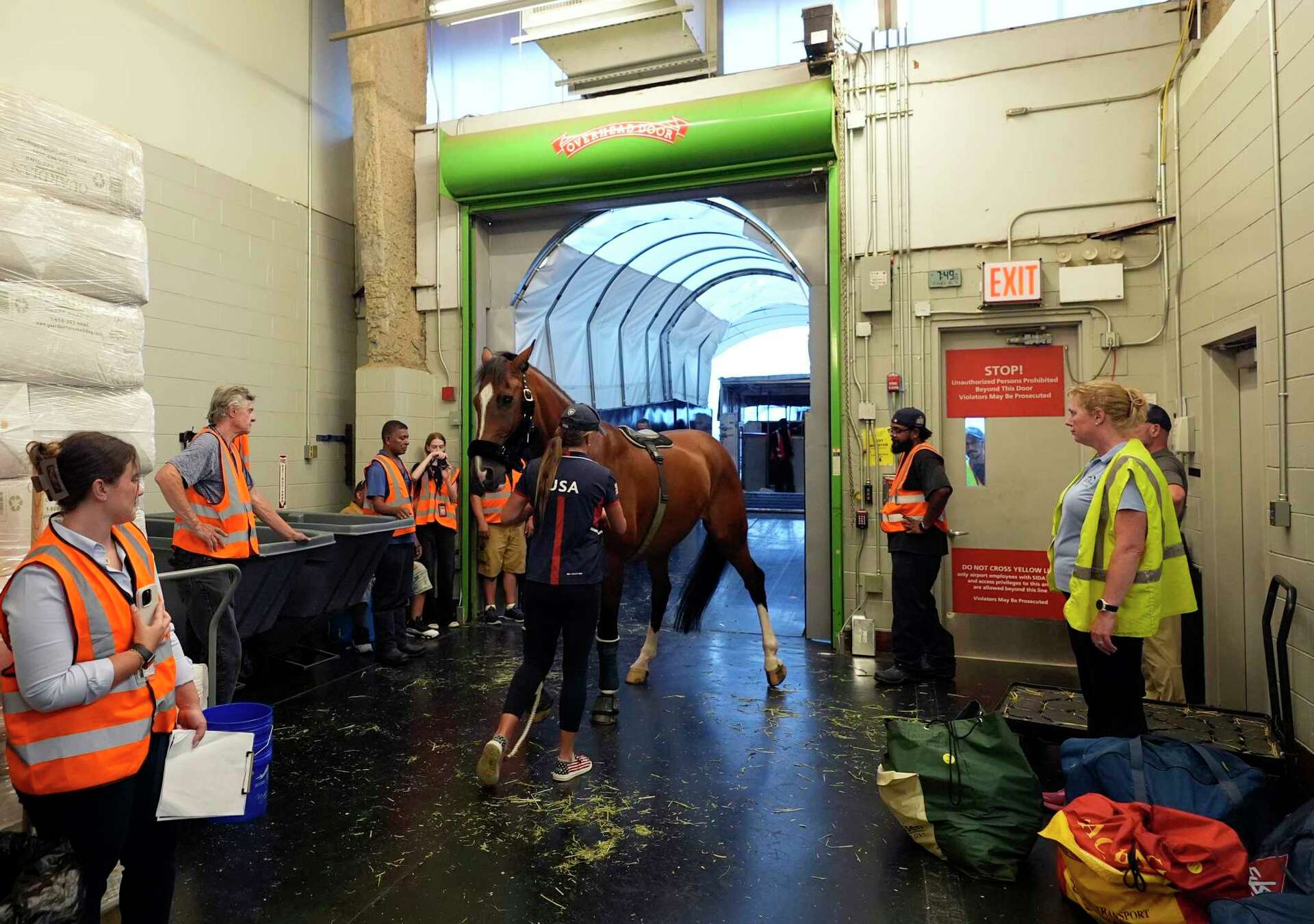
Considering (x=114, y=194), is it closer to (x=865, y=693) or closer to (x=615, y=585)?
(x=615, y=585)

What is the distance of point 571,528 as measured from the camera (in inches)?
117

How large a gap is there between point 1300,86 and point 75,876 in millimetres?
4515

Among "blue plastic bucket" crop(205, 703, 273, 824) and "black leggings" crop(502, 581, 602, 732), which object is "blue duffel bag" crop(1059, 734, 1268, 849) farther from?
"blue plastic bucket" crop(205, 703, 273, 824)

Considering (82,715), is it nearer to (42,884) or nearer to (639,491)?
(42,884)

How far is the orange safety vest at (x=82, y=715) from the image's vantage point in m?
1.54

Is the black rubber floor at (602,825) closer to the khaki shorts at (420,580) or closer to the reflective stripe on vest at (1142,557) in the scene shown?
the reflective stripe on vest at (1142,557)

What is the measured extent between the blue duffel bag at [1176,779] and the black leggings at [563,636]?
5.73 feet

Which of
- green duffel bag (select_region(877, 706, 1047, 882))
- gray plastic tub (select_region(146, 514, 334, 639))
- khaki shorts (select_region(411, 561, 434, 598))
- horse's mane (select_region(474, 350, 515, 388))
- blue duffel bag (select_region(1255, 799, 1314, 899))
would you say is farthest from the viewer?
khaki shorts (select_region(411, 561, 434, 598))

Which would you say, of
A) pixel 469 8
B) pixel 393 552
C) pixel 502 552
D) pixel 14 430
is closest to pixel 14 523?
pixel 14 430

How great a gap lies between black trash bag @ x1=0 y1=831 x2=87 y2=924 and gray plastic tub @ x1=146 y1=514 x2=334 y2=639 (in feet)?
6.80

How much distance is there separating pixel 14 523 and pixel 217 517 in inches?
58.4

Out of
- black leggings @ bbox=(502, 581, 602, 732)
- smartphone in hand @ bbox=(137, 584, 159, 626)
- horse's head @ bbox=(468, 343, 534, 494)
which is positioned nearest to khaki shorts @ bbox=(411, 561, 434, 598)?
horse's head @ bbox=(468, 343, 534, 494)

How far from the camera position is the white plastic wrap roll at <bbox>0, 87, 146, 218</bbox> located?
2072mm

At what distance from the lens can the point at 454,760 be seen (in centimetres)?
336
